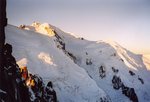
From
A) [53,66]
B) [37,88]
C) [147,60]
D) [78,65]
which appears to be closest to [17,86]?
[37,88]

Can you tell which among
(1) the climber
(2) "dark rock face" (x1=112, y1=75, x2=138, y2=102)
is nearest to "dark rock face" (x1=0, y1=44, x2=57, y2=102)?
(1) the climber

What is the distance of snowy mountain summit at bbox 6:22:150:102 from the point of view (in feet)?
266

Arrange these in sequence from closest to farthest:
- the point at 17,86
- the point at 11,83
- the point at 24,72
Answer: the point at 11,83 < the point at 17,86 < the point at 24,72

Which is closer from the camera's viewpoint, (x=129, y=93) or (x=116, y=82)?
(x=129, y=93)

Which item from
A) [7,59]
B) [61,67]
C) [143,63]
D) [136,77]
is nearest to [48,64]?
[61,67]

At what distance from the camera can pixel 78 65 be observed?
123m

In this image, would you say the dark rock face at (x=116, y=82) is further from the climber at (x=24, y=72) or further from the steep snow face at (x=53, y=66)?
the climber at (x=24, y=72)

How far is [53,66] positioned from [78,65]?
39.0 meters

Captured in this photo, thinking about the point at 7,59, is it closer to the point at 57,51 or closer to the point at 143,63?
the point at 57,51

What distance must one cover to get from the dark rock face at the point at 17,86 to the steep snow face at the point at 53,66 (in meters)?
6.57

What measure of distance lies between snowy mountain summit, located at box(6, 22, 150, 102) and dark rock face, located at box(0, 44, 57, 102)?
6.57 metres

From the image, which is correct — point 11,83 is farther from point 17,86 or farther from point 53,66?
point 53,66

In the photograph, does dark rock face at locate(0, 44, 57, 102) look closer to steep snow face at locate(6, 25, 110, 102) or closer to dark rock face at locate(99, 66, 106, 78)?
steep snow face at locate(6, 25, 110, 102)

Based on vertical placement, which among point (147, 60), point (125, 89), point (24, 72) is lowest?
point (147, 60)
